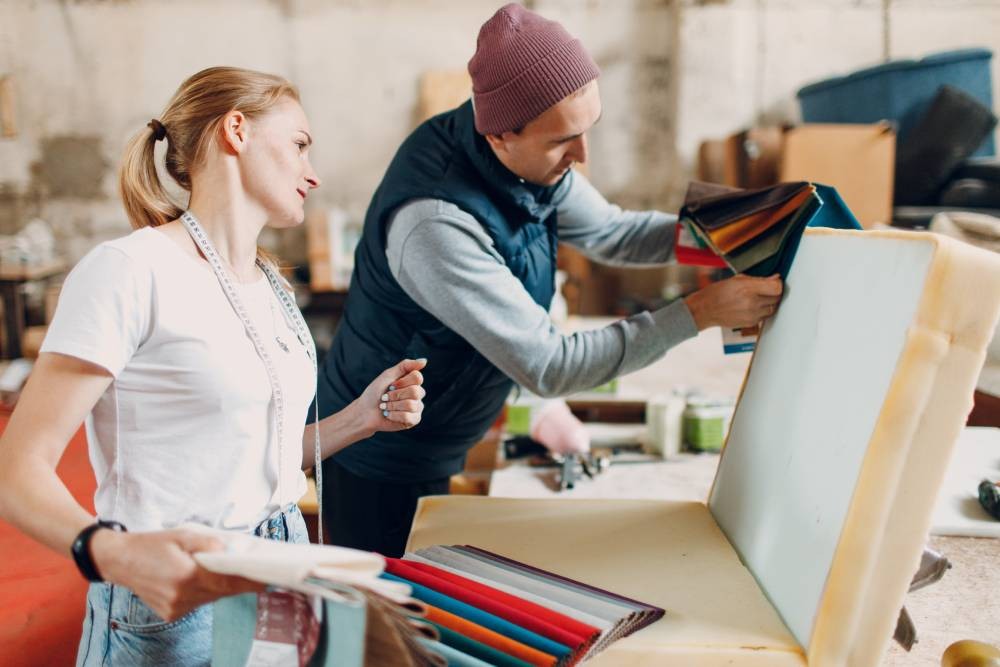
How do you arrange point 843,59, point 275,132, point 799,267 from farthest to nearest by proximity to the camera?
point 843,59
point 799,267
point 275,132

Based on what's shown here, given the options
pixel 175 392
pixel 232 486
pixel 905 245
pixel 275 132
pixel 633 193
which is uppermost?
pixel 275 132

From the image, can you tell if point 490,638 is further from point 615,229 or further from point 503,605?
point 615,229

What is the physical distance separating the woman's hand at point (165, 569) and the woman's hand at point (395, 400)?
44 cm

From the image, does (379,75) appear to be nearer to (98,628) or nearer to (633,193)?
(633,193)

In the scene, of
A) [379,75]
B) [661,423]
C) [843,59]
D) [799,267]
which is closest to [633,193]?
[843,59]

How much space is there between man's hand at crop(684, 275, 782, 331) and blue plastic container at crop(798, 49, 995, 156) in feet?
10.9

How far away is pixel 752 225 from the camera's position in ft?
4.36

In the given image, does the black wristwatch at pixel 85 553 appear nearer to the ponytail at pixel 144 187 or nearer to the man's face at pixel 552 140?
the ponytail at pixel 144 187

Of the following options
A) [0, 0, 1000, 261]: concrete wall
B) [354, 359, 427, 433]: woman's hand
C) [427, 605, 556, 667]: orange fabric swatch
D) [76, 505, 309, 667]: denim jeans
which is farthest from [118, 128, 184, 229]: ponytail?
[0, 0, 1000, 261]: concrete wall

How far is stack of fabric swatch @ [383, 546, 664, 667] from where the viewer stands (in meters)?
0.84

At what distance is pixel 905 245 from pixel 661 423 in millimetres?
988

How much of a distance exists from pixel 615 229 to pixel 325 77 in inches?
153

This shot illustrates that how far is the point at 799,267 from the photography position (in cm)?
121

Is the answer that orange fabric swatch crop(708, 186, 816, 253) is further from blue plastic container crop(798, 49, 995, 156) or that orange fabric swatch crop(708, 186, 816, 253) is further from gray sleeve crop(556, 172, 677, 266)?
blue plastic container crop(798, 49, 995, 156)
